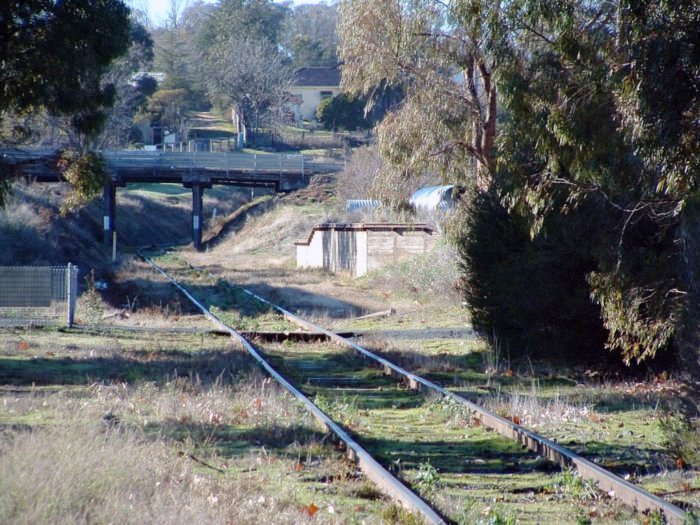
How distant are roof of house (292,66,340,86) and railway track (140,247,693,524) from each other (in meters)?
86.4

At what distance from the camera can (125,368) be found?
14.2 metres

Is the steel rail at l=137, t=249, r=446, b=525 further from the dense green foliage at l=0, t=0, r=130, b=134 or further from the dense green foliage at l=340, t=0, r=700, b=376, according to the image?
the dense green foliage at l=0, t=0, r=130, b=134

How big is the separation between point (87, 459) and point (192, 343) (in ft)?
38.3

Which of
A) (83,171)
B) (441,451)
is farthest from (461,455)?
(83,171)

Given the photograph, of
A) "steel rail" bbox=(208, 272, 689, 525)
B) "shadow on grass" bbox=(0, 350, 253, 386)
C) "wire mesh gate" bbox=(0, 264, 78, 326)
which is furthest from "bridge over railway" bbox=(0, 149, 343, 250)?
"steel rail" bbox=(208, 272, 689, 525)

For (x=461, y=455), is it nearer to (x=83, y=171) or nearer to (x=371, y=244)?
(x=83, y=171)

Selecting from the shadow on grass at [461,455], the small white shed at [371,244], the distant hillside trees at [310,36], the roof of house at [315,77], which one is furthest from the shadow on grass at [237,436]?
the distant hillside trees at [310,36]

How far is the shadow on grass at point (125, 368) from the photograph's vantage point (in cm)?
1289

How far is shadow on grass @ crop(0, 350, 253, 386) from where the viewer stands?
12.9 meters

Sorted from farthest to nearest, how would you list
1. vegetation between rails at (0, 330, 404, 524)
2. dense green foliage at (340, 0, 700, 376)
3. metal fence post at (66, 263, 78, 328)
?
metal fence post at (66, 263, 78, 328) < dense green foliage at (340, 0, 700, 376) < vegetation between rails at (0, 330, 404, 524)

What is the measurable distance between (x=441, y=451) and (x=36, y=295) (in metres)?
14.2

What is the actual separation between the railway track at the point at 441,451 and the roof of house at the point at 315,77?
284 feet

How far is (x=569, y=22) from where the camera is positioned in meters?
11.4

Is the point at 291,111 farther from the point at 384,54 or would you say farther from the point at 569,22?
the point at 569,22
